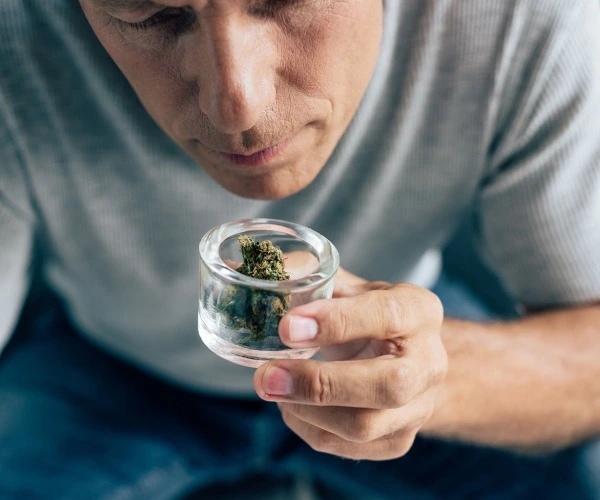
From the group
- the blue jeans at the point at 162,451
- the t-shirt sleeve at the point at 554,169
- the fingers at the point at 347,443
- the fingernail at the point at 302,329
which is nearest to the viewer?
the fingernail at the point at 302,329

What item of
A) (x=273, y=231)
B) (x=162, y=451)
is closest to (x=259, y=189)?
(x=273, y=231)

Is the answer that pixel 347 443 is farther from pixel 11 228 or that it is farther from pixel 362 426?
pixel 11 228

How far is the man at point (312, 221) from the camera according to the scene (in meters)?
0.94

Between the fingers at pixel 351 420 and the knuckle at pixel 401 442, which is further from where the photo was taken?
the knuckle at pixel 401 442

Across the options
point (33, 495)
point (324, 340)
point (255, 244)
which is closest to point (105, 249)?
point (33, 495)

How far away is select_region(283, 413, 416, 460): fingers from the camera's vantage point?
1.01 meters

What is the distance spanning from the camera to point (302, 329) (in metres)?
0.81

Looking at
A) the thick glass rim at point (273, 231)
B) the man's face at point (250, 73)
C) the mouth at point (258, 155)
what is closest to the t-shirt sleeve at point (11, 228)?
the man's face at point (250, 73)

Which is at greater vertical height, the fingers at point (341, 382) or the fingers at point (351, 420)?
the fingers at point (341, 382)

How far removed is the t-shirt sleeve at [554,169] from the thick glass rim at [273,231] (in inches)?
24.2

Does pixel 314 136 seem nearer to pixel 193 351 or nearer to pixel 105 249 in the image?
pixel 105 249

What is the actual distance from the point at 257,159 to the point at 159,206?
425 mm

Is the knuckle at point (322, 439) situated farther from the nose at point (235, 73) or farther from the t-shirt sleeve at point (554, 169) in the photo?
the t-shirt sleeve at point (554, 169)

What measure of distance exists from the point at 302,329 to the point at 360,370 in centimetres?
10
